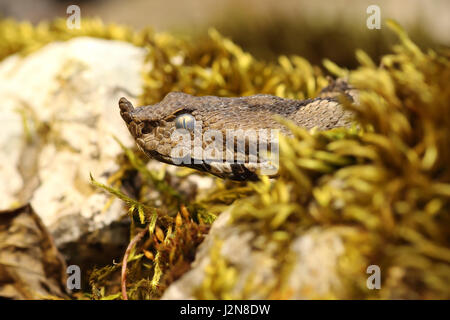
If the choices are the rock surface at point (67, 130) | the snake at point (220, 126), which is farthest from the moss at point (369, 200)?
the rock surface at point (67, 130)

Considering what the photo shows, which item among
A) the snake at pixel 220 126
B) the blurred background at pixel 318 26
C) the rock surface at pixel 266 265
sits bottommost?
the rock surface at pixel 266 265

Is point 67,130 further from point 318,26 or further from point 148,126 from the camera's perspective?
point 318,26

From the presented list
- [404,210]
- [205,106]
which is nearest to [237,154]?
[205,106]

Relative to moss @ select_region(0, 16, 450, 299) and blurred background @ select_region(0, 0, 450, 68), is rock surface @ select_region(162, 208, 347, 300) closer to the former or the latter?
moss @ select_region(0, 16, 450, 299)

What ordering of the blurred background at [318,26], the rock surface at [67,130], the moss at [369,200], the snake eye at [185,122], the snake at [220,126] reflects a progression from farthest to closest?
the blurred background at [318,26] → the rock surface at [67,130] → the snake eye at [185,122] → the snake at [220,126] → the moss at [369,200]

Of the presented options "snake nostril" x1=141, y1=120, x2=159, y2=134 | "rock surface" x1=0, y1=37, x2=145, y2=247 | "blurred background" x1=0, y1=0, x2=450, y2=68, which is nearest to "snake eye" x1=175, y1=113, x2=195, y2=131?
"snake nostril" x1=141, y1=120, x2=159, y2=134

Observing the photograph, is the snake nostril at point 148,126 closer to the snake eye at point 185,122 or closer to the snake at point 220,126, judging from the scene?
the snake at point 220,126

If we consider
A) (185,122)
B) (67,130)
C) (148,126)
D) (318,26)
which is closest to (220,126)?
(185,122)
